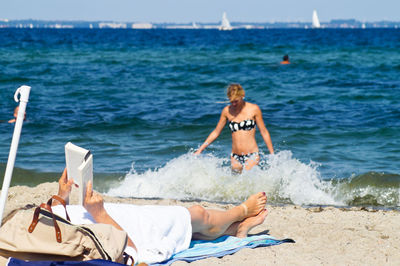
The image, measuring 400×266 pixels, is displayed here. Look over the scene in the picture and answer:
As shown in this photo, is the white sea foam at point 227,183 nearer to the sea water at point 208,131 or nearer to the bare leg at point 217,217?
the sea water at point 208,131

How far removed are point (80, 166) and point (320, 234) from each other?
2.68 m

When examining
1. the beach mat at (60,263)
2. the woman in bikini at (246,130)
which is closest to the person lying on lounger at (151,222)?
the beach mat at (60,263)

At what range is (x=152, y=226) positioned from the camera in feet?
13.3

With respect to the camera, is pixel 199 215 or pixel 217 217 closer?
pixel 199 215

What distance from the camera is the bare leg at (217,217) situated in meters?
4.43

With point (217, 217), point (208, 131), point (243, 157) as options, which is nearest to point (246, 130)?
point (243, 157)

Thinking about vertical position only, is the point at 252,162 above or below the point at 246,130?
below

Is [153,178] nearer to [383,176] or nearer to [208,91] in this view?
[383,176]

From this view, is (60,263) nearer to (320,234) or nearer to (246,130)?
(320,234)

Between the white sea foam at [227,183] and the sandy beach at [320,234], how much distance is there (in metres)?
0.77

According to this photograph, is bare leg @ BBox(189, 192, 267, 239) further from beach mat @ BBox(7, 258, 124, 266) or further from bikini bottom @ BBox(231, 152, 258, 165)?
bikini bottom @ BBox(231, 152, 258, 165)

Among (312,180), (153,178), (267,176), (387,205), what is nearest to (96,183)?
(153,178)

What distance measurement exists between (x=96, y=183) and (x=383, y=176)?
164 inches

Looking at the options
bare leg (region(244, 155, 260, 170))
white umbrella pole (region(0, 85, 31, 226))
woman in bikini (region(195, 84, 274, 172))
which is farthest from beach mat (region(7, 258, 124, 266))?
bare leg (region(244, 155, 260, 170))
